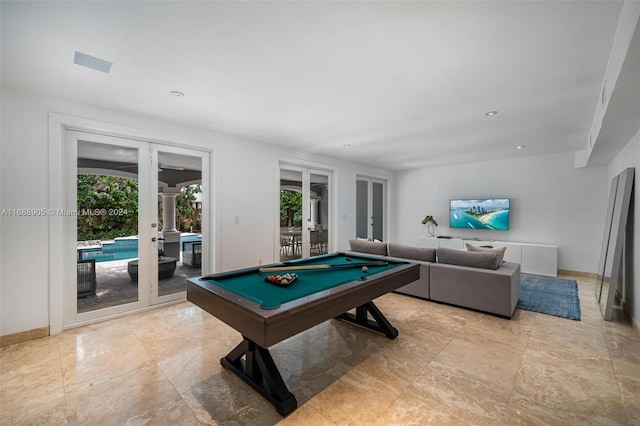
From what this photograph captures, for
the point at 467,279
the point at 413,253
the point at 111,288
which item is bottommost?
the point at 111,288

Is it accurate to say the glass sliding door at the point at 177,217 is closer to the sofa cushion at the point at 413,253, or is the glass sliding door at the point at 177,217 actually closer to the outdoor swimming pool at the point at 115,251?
the outdoor swimming pool at the point at 115,251

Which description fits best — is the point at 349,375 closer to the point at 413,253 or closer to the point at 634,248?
the point at 413,253

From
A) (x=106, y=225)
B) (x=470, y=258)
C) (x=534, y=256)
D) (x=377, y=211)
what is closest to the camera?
(x=106, y=225)

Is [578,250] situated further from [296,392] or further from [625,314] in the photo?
[296,392]

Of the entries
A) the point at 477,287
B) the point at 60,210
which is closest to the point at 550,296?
the point at 477,287

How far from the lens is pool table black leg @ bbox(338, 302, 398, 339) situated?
9.34ft

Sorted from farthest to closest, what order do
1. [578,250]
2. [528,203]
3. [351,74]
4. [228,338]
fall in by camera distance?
[528,203]
[578,250]
[228,338]
[351,74]

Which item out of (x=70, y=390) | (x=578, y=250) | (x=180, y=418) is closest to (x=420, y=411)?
(x=180, y=418)

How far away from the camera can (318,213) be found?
20.7 ft

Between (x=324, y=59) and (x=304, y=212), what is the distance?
12.5 ft

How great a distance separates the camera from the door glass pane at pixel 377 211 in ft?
25.5

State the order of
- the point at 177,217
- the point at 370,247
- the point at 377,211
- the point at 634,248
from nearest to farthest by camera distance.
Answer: the point at 634,248 < the point at 177,217 < the point at 370,247 < the point at 377,211

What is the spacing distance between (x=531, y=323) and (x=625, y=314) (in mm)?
1363

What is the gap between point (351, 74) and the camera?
2.54 metres
